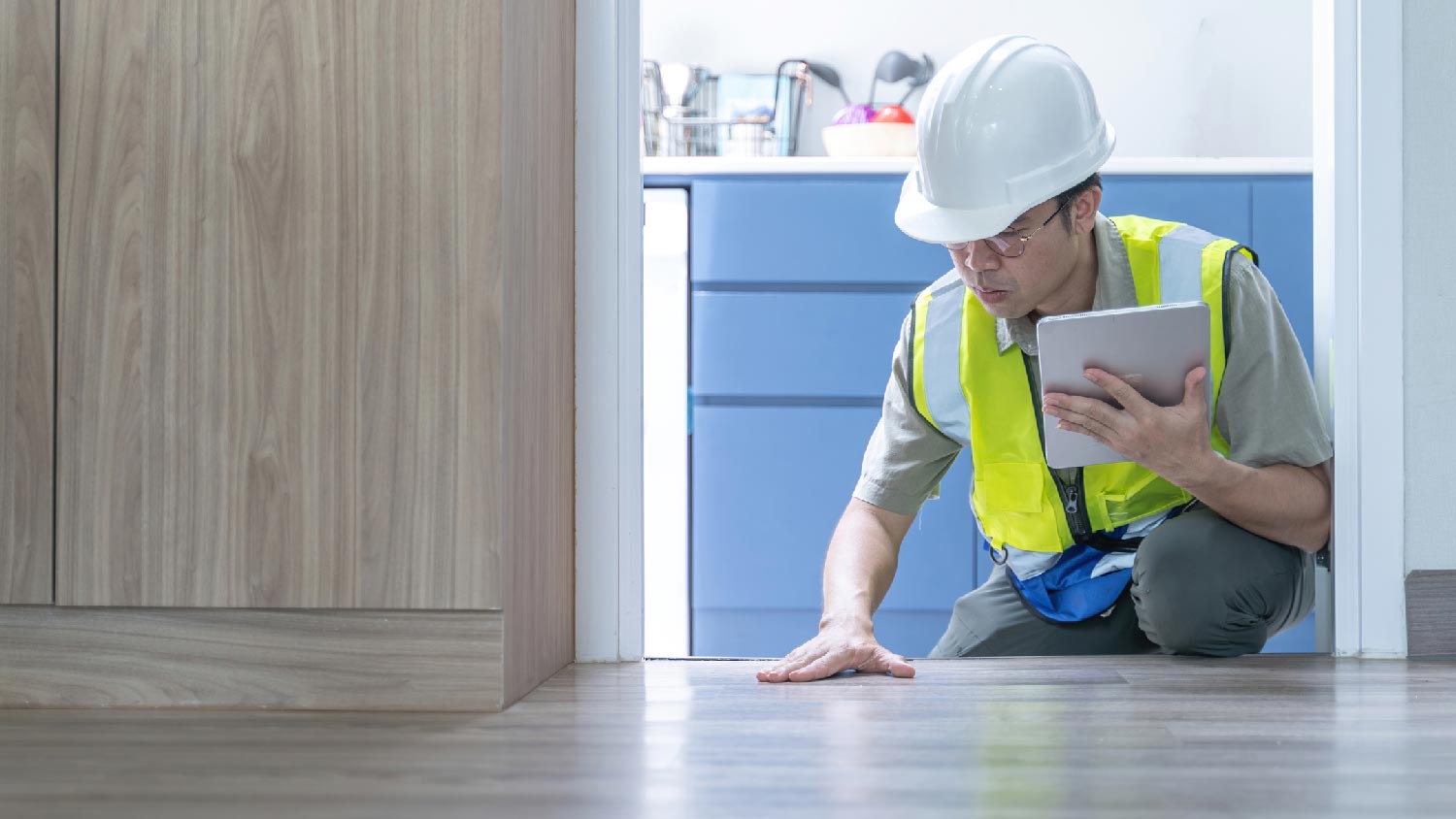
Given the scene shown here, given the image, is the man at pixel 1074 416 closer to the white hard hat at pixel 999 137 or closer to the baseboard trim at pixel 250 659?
the white hard hat at pixel 999 137

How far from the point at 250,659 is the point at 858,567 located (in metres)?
0.74

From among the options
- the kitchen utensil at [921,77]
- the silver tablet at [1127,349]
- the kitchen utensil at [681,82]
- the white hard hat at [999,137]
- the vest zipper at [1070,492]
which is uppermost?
the kitchen utensil at [921,77]

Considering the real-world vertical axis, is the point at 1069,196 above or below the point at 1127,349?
above

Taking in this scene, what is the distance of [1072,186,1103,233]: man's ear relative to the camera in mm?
1633

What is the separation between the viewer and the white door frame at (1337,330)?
1.51 m

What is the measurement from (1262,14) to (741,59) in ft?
4.59

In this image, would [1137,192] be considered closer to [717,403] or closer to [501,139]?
[717,403]

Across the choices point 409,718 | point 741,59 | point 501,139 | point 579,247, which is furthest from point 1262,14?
point 409,718

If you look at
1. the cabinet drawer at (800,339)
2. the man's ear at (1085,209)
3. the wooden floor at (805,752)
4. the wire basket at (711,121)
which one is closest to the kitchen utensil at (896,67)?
the wire basket at (711,121)

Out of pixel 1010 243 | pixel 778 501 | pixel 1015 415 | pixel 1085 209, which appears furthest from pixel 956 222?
pixel 778 501

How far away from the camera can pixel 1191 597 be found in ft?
5.02

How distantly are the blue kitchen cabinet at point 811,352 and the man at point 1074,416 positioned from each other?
1.01m

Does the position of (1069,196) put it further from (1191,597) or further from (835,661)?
(835,661)

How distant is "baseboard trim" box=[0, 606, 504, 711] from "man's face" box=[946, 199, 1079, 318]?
30.7 inches
